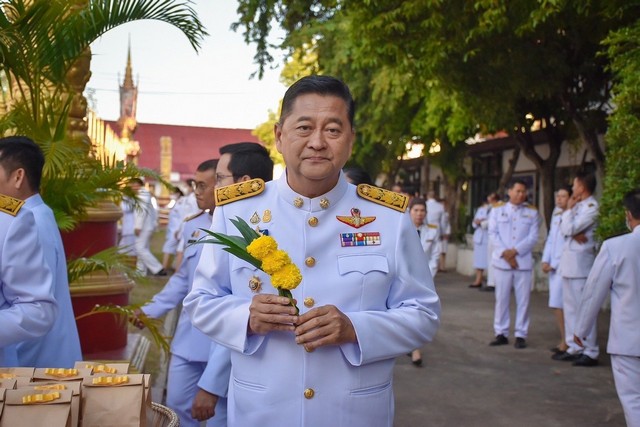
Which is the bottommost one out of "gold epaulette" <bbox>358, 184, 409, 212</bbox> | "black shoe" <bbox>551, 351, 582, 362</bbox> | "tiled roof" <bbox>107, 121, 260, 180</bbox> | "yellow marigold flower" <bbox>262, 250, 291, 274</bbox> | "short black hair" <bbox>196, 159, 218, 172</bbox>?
"black shoe" <bbox>551, 351, 582, 362</bbox>

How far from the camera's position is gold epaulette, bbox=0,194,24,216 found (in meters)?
3.18

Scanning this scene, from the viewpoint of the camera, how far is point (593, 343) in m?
8.73

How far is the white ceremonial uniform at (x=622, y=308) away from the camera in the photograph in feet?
17.3

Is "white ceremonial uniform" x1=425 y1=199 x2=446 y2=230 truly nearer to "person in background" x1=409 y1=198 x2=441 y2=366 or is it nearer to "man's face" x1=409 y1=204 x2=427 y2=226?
"person in background" x1=409 y1=198 x2=441 y2=366

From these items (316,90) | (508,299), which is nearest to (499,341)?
(508,299)

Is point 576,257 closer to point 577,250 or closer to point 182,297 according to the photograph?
point 577,250

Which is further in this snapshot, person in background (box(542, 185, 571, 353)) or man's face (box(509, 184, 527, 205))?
man's face (box(509, 184, 527, 205))

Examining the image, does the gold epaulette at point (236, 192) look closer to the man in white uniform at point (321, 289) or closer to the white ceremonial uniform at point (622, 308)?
the man in white uniform at point (321, 289)

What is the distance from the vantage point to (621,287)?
18.3ft

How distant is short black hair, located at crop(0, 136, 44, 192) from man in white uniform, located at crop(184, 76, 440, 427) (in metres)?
1.27

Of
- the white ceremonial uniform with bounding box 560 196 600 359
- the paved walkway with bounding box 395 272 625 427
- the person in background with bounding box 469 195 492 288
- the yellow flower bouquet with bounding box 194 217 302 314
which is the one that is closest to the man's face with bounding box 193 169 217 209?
the yellow flower bouquet with bounding box 194 217 302 314

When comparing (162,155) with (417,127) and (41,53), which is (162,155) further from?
(41,53)

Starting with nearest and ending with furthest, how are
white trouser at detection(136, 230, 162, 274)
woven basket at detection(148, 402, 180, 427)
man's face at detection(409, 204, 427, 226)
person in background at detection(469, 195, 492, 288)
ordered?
1. woven basket at detection(148, 402, 180, 427)
2. man's face at detection(409, 204, 427, 226)
3. white trouser at detection(136, 230, 162, 274)
4. person in background at detection(469, 195, 492, 288)

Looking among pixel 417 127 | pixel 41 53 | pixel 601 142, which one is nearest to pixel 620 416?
pixel 41 53
